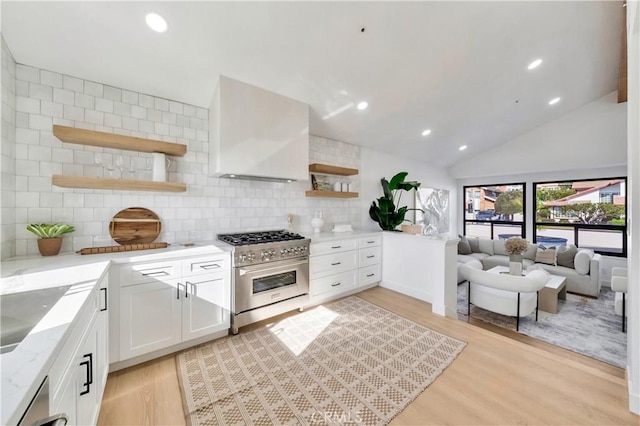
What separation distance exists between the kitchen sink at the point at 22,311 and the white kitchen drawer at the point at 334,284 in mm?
2325

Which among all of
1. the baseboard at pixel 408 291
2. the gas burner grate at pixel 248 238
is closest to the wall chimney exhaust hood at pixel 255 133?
the gas burner grate at pixel 248 238

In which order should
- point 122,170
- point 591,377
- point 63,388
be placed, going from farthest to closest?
point 122,170 < point 591,377 < point 63,388

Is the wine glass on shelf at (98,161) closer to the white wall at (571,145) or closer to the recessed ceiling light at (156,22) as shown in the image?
the recessed ceiling light at (156,22)

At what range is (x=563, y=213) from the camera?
18.8 feet

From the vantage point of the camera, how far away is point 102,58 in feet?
6.86

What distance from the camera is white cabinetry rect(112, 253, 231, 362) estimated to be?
1969 mm

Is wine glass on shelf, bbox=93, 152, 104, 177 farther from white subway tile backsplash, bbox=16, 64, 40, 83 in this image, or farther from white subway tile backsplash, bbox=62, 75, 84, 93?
white subway tile backsplash, bbox=16, 64, 40, 83

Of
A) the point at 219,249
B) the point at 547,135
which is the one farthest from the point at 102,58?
the point at 547,135

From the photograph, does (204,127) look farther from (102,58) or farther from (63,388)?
(63,388)

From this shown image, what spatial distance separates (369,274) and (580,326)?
9.62 feet

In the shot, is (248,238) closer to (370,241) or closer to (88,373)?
(88,373)

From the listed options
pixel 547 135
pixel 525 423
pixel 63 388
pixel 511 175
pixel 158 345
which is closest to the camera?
pixel 63 388

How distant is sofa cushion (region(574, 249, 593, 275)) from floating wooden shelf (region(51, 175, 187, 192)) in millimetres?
6502

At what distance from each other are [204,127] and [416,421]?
336 cm
